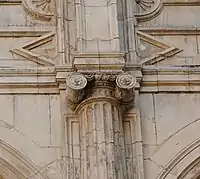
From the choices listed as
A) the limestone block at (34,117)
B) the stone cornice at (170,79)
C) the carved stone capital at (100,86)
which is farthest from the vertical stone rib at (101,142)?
the stone cornice at (170,79)

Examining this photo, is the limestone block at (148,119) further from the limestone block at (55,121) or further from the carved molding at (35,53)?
the carved molding at (35,53)

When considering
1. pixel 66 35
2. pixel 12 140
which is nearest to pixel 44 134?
pixel 12 140

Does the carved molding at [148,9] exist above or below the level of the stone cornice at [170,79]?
above

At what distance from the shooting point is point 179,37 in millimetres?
13906

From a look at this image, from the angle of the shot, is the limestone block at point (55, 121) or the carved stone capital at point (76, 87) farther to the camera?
the limestone block at point (55, 121)

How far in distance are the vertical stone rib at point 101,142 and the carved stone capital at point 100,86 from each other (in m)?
0.12

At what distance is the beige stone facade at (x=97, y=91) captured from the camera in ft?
41.5

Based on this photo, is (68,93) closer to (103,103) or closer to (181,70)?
(103,103)

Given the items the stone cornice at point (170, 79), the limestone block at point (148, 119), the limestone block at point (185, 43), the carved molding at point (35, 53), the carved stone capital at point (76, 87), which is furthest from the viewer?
the limestone block at point (185, 43)

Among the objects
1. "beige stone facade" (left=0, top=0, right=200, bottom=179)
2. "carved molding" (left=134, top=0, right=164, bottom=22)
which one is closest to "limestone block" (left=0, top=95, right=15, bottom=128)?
"beige stone facade" (left=0, top=0, right=200, bottom=179)

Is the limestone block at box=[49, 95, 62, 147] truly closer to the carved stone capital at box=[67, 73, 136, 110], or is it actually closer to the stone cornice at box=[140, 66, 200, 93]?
the carved stone capital at box=[67, 73, 136, 110]

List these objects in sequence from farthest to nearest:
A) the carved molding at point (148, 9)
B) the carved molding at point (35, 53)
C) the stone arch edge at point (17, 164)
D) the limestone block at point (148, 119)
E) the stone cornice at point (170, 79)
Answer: the carved molding at point (148, 9), the carved molding at point (35, 53), the stone cornice at point (170, 79), the limestone block at point (148, 119), the stone arch edge at point (17, 164)

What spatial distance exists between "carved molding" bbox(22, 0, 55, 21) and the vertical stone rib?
65.1 inches

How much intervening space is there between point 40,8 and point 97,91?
1.74 meters
